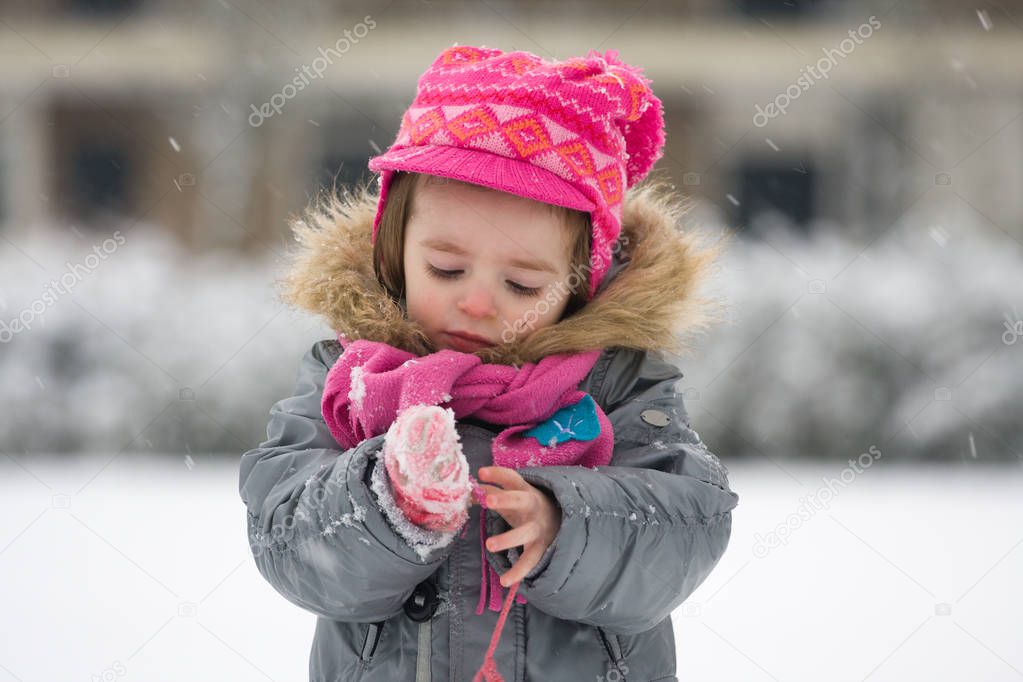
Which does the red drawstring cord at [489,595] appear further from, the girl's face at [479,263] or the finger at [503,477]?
the girl's face at [479,263]

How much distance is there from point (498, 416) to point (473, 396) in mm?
60

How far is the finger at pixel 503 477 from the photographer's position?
1658 mm

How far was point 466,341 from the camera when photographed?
2016mm

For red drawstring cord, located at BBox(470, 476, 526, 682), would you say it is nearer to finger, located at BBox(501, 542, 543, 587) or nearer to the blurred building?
finger, located at BBox(501, 542, 543, 587)

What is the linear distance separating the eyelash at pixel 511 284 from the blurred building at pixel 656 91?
31.9ft

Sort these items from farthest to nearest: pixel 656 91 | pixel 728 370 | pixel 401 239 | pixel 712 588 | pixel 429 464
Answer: pixel 656 91 → pixel 728 370 → pixel 712 588 → pixel 401 239 → pixel 429 464

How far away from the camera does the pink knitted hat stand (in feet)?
6.48

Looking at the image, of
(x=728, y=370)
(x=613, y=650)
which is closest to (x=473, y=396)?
(x=613, y=650)

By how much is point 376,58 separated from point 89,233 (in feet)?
14.0

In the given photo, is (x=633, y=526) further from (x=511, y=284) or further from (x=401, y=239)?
(x=401, y=239)

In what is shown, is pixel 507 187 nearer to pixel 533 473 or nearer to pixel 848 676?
pixel 533 473

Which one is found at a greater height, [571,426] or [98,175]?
[571,426]

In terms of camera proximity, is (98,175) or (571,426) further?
(98,175)

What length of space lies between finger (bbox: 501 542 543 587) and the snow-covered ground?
1754 millimetres
